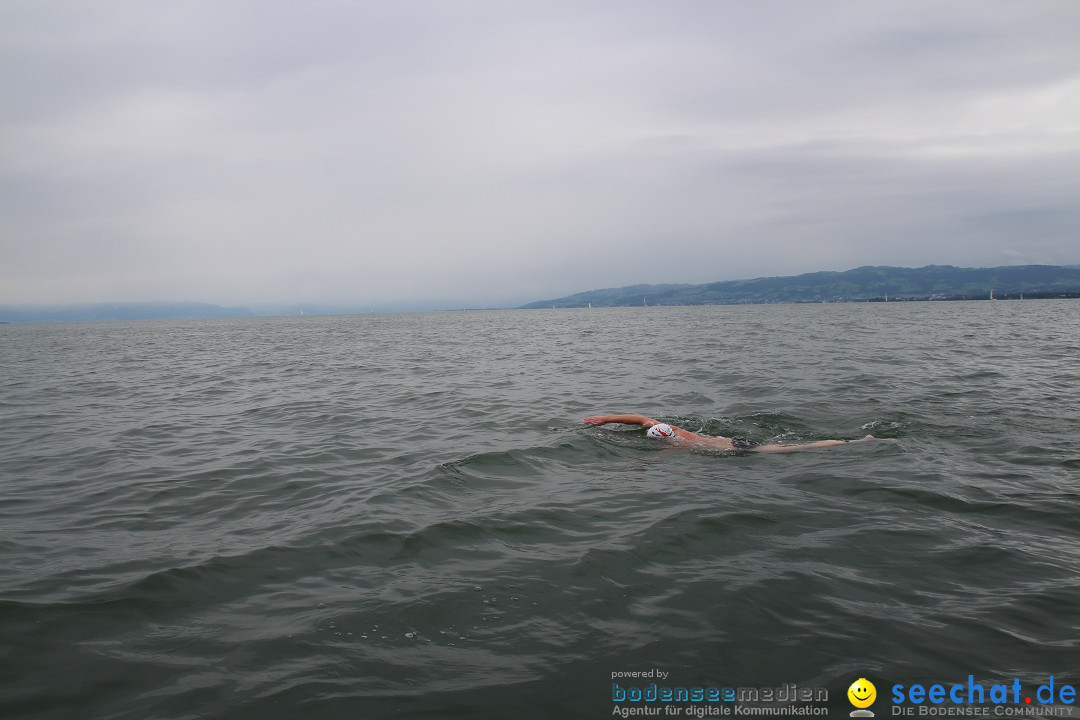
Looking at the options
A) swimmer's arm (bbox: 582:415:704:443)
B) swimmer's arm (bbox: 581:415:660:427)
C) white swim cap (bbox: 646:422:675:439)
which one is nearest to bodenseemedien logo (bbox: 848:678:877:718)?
white swim cap (bbox: 646:422:675:439)

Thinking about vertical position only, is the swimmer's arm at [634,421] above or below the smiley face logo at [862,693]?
above

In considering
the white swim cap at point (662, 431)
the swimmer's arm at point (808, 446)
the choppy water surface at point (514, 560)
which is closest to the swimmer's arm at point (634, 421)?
the white swim cap at point (662, 431)

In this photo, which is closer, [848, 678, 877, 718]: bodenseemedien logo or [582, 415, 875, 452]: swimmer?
[848, 678, 877, 718]: bodenseemedien logo

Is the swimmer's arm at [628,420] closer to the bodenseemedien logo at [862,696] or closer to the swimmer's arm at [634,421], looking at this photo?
the swimmer's arm at [634,421]

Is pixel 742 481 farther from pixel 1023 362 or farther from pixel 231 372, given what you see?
pixel 231 372

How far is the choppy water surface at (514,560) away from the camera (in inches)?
166

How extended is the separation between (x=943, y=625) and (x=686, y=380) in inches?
615

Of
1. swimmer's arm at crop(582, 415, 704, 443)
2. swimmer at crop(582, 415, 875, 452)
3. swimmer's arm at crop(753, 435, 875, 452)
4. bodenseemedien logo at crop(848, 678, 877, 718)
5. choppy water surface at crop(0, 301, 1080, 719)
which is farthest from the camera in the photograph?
swimmer's arm at crop(582, 415, 704, 443)

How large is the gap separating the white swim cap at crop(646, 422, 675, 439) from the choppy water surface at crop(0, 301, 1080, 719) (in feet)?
1.25

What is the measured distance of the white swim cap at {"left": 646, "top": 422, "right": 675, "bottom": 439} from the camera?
11180 mm

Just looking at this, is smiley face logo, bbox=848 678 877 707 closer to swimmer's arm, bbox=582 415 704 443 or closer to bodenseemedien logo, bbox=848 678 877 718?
bodenseemedien logo, bbox=848 678 877 718

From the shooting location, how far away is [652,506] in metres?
7.74

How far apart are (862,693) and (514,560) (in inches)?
135

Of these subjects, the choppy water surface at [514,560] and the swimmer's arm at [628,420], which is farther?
the swimmer's arm at [628,420]
